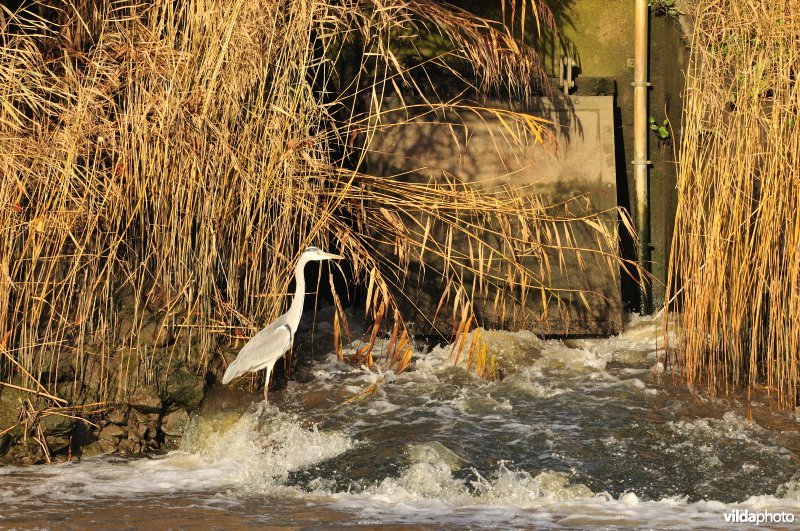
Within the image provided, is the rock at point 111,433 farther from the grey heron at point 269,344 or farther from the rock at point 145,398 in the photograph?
the grey heron at point 269,344

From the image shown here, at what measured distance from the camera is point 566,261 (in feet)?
22.9

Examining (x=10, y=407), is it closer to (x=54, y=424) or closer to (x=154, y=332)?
(x=54, y=424)

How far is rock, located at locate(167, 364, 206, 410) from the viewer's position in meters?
5.35

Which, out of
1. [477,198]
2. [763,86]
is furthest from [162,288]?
[763,86]

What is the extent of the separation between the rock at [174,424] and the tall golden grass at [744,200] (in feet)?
8.73

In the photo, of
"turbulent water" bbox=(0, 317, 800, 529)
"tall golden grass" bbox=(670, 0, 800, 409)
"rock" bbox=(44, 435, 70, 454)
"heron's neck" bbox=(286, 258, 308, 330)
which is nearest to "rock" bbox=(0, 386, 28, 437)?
"rock" bbox=(44, 435, 70, 454)

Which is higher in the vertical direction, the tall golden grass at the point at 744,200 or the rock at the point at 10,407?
the tall golden grass at the point at 744,200

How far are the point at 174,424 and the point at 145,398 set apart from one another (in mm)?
231

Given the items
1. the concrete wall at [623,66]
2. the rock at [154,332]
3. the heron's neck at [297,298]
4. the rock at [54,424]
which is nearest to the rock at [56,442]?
the rock at [54,424]

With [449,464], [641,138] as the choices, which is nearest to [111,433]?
[449,464]

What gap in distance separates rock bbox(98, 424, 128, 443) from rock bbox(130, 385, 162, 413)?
5.5 inches

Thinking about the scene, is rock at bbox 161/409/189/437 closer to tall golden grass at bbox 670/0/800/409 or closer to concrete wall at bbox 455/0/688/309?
tall golden grass at bbox 670/0/800/409

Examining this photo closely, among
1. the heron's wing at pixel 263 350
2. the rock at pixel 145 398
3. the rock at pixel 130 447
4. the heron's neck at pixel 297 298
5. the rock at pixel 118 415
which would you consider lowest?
the rock at pixel 130 447

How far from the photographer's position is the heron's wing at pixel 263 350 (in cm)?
509
